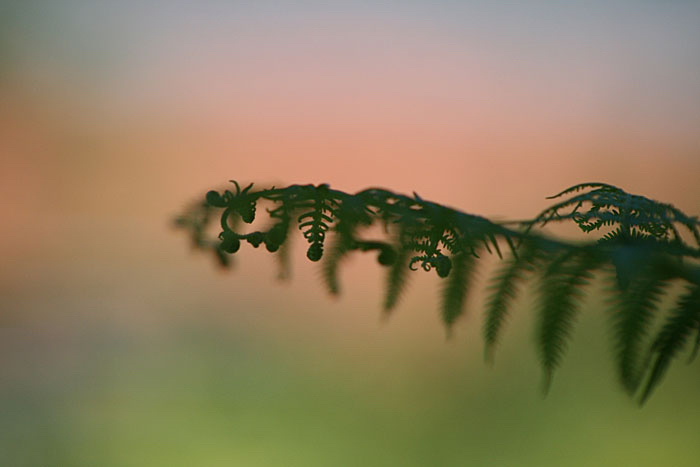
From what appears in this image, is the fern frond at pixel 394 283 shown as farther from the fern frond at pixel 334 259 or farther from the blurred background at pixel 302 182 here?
the blurred background at pixel 302 182

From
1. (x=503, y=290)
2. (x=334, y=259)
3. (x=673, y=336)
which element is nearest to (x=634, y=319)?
(x=673, y=336)

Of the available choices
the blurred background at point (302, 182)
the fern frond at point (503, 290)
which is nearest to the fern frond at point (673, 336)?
the fern frond at point (503, 290)

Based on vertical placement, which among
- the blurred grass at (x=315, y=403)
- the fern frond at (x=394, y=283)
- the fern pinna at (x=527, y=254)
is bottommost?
the blurred grass at (x=315, y=403)

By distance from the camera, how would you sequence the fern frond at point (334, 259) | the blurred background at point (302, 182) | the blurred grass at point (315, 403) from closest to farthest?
the fern frond at point (334, 259) → the blurred grass at point (315, 403) → the blurred background at point (302, 182)

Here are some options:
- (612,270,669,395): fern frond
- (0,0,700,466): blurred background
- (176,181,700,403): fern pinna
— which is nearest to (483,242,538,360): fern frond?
(176,181,700,403): fern pinna

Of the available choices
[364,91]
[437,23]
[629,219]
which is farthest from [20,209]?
[629,219]
